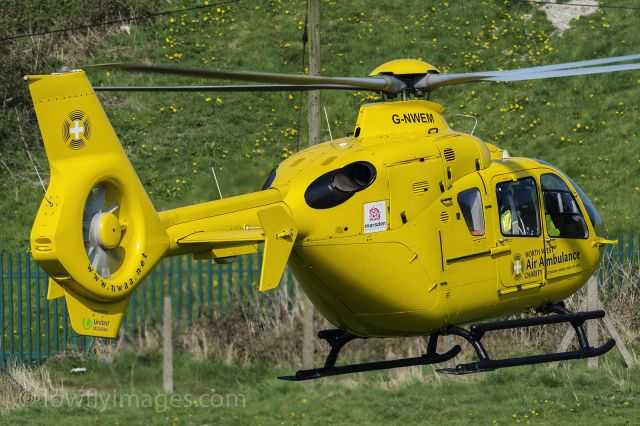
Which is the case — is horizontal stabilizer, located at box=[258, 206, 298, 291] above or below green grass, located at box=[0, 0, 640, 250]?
below

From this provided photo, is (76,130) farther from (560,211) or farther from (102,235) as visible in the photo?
(560,211)

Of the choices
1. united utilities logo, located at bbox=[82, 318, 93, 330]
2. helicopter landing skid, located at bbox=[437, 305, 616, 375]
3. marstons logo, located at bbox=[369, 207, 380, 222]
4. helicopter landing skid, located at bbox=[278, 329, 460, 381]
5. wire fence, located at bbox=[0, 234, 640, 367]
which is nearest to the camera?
united utilities logo, located at bbox=[82, 318, 93, 330]

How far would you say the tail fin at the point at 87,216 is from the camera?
1168 cm

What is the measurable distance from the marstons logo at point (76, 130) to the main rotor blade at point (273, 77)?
0.54 meters

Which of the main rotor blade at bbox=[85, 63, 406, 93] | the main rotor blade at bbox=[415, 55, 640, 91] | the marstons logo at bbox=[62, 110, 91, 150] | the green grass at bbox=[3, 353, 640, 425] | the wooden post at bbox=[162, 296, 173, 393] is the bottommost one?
the green grass at bbox=[3, 353, 640, 425]

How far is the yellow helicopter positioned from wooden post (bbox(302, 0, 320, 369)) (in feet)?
25.7

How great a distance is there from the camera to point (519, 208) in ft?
50.6

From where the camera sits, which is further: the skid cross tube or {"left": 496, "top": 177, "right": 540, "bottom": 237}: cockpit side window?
{"left": 496, "top": 177, "right": 540, "bottom": 237}: cockpit side window

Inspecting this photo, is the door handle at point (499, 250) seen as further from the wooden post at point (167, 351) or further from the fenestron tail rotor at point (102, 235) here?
the wooden post at point (167, 351)

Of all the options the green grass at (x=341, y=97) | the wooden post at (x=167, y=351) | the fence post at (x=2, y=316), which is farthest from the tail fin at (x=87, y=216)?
the green grass at (x=341, y=97)

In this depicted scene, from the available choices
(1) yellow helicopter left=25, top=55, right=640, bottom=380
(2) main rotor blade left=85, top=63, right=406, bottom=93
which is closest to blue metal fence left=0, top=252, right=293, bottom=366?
(1) yellow helicopter left=25, top=55, right=640, bottom=380

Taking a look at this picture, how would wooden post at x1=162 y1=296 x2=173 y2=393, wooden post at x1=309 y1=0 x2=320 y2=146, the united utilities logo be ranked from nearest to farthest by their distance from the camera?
the united utilities logo → wooden post at x1=309 y1=0 x2=320 y2=146 → wooden post at x1=162 y1=296 x2=173 y2=393

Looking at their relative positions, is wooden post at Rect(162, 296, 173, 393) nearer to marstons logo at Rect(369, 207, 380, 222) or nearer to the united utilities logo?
marstons logo at Rect(369, 207, 380, 222)

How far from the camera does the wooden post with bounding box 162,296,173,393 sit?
2369 cm
